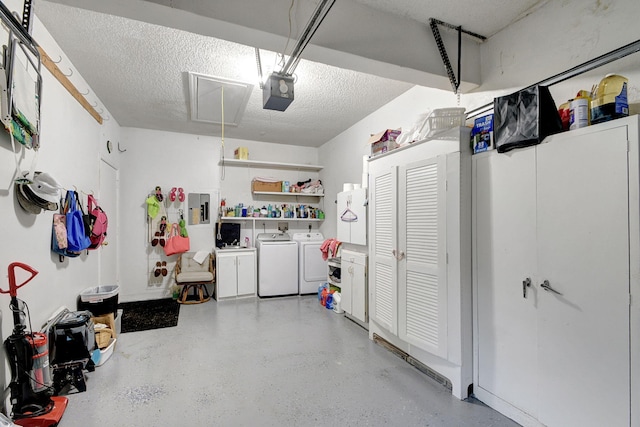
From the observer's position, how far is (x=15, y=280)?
173 centimetres

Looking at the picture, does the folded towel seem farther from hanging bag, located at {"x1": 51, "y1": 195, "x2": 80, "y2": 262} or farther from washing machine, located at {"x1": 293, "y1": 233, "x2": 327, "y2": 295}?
hanging bag, located at {"x1": 51, "y1": 195, "x2": 80, "y2": 262}

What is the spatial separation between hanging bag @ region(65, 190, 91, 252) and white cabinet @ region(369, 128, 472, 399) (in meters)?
2.81

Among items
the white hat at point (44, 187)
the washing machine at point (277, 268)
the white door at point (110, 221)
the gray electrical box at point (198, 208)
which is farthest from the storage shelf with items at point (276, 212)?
the white hat at point (44, 187)

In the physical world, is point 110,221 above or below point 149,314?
above

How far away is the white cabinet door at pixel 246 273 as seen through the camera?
187 inches

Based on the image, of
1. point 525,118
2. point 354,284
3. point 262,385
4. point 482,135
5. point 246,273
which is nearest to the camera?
point 525,118

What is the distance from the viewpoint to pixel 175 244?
185 inches

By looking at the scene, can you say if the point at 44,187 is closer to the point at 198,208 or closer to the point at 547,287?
the point at 198,208

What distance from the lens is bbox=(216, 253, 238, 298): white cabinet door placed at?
4.64m

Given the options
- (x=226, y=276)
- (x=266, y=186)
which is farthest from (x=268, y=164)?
(x=226, y=276)

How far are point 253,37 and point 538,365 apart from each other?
2708 millimetres

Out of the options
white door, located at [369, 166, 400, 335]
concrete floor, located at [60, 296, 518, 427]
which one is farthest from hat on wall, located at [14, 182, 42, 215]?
white door, located at [369, 166, 400, 335]

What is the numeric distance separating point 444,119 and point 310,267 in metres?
3.40

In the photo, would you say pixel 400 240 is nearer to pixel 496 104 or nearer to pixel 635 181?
pixel 496 104
